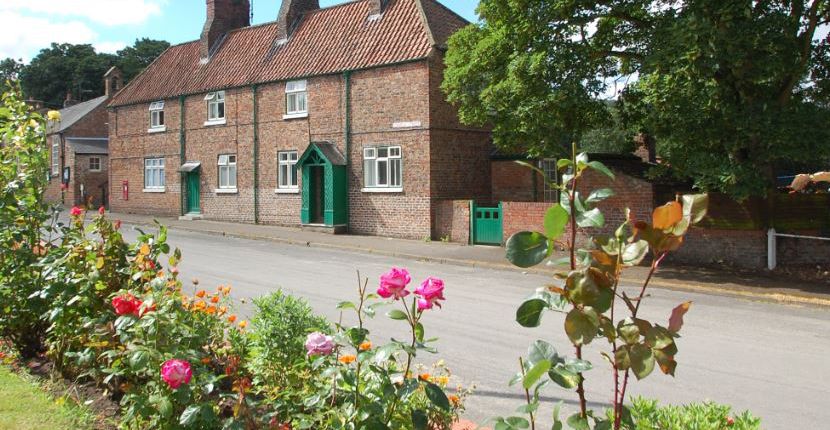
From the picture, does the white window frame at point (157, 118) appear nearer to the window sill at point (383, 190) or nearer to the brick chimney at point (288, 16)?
the brick chimney at point (288, 16)

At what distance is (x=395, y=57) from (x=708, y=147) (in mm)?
11822

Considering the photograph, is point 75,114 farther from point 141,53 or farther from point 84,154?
point 141,53

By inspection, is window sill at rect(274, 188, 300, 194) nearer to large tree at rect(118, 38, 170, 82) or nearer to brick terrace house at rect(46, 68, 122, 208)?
brick terrace house at rect(46, 68, 122, 208)

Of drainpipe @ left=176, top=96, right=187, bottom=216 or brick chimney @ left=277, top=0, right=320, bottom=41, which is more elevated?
brick chimney @ left=277, top=0, right=320, bottom=41

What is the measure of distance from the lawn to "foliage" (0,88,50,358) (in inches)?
38.3

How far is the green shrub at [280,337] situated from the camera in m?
4.49

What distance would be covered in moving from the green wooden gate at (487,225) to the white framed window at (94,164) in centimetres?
3418

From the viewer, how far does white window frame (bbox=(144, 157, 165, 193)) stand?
34188mm

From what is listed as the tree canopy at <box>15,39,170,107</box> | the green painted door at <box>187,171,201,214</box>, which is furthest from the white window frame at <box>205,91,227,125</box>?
the tree canopy at <box>15,39,170,107</box>

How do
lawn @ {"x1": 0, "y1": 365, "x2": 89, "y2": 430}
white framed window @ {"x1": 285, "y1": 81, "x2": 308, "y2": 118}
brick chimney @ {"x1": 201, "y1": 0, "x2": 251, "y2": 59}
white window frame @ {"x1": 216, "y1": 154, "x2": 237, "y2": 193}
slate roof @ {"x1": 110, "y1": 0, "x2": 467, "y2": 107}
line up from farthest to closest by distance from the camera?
brick chimney @ {"x1": 201, "y1": 0, "x2": 251, "y2": 59}, white window frame @ {"x1": 216, "y1": 154, "x2": 237, "y2": 193}, white framed window @ {"x1": 285, "y1": 81, "x2": 308, "y2": 118}, slate roof @ {"x1": 110, "y1": 0, "x2": 467, "y2": 107}, lawn @ {"x1": 0, "y1": 365, "x2": 89, "y2": 430}

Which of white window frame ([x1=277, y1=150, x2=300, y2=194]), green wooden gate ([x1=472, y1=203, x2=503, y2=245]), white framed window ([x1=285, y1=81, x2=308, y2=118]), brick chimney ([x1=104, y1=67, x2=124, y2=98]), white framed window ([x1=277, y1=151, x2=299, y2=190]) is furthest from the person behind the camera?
brick chimney ([x1=104, y1=67, x2=124, y2=98])

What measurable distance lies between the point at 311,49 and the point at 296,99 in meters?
2.09

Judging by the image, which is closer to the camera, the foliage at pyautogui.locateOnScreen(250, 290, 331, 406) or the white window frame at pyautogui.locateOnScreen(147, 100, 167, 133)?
the foliage at pyautogui.locateOnScreen(250, 290, 331, 406)

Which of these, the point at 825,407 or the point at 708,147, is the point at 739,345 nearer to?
the point at 825,407
